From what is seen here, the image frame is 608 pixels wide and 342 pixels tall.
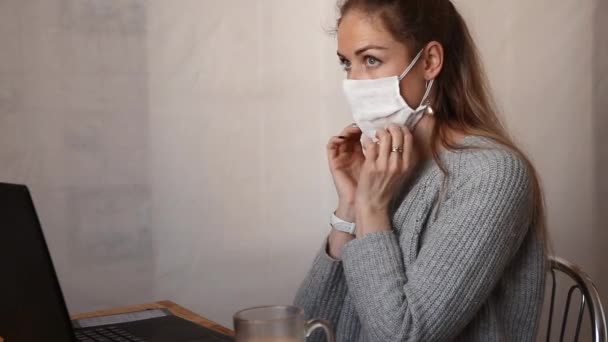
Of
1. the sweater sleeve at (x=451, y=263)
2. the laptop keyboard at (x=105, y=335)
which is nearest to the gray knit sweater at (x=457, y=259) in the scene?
the sweater sleeve at (x=451, y=263)

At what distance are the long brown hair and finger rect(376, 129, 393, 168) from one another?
0.29 feet

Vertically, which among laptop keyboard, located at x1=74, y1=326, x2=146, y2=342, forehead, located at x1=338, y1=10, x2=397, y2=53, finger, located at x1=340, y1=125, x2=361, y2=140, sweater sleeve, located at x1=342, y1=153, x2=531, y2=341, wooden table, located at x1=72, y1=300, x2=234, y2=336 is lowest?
wooden table, located at x1=72, y1=300, x2=234, y2=336

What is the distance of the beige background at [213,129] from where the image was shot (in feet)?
6.50

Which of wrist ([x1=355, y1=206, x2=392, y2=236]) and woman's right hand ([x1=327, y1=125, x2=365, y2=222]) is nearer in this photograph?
wrist ([x1=355, y1=206, x2=392, y2=236])

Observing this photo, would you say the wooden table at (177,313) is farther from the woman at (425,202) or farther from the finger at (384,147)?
the finger at (384,147)

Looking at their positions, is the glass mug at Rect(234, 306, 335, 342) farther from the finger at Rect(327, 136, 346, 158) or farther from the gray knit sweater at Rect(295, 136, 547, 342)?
the finger at Rect(327, 136, 346, 158)

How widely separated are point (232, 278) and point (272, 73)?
64 centimetres

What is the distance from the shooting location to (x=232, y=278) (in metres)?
2.26

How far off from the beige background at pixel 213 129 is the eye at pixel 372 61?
91 cm

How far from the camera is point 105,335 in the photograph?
49.0 inches

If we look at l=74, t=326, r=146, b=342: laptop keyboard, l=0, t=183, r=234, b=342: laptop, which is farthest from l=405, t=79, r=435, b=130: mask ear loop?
l=0, t=183, r=234, b=342: laptop

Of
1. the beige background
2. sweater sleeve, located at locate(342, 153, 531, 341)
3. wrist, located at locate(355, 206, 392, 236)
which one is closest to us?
sweater sleeve, located at locate(342, 153, 531, 341)

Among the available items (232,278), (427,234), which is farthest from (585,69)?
(427,234)

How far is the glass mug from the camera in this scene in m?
0.75
